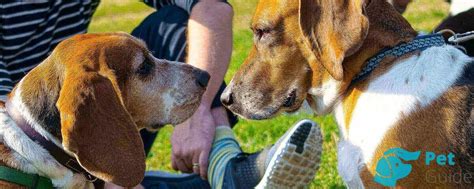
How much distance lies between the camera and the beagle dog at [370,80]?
12.0 ft

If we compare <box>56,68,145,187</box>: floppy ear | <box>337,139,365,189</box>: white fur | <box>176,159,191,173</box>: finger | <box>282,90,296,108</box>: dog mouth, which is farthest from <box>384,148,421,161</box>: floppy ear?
<box>176,159,191,173</box>: finger

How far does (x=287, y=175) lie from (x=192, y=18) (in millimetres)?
1295

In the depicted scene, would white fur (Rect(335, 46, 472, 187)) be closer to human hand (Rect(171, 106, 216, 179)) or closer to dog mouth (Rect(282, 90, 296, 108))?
dog mouth (Rect(282, 90, 296, 108))

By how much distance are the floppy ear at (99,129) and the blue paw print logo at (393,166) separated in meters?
1.07

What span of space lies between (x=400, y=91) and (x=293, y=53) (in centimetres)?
53

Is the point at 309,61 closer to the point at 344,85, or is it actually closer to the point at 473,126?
the point at 344,85

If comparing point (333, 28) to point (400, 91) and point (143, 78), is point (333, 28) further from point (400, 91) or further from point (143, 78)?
point (143, 78)

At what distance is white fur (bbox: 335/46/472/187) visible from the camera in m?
3.69

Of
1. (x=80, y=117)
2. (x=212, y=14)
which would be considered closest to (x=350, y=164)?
(x=80, y=117)

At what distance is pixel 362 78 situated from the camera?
12.6 ft

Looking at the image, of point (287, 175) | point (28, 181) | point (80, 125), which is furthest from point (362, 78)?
point (28, 181)

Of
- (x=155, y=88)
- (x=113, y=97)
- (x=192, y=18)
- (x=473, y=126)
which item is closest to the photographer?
(x=473, y=126)

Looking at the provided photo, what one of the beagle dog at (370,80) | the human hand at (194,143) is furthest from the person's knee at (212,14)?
the beagle dog at (370,80)

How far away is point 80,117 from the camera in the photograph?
12.3ft
